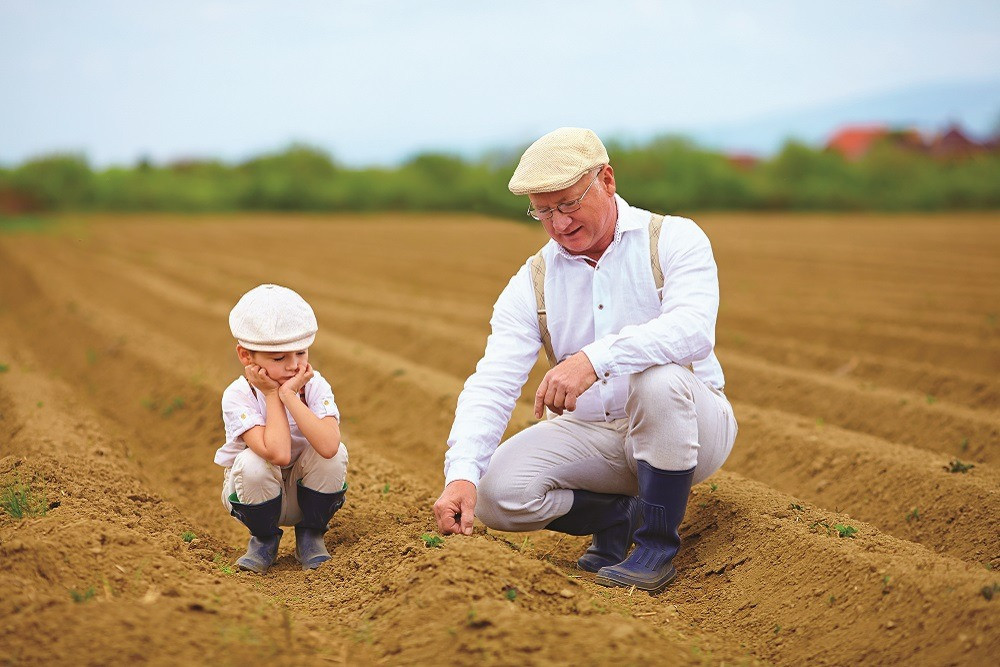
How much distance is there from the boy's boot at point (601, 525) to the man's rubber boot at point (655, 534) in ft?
0.89

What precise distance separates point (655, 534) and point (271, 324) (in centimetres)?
166

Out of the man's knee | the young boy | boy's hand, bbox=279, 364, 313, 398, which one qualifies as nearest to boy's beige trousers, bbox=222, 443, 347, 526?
the young boy

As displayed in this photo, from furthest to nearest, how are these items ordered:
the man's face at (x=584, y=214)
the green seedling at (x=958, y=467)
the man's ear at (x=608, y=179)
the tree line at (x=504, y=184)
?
the tree line at (x=504, y=184)
the green seedling at (x=958, y=467)
the man's ear at (x=608, y=179)
the man's face at (x=584, y=214)

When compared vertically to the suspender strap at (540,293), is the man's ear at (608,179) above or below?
above

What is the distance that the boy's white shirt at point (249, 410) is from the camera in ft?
12.8

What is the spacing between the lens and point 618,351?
145 inches

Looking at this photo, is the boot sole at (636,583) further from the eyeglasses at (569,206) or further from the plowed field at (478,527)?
the eyeglasses at (569,206)

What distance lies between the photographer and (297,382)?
385 cm

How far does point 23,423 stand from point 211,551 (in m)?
2.43

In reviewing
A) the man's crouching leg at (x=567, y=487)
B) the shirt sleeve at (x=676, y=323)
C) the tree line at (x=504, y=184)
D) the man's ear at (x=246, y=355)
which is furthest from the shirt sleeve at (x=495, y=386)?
the tree line at (x=504, y=184)

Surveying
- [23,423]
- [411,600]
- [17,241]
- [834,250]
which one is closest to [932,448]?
[411,600]

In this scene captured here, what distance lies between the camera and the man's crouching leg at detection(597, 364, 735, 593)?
12.4 feet

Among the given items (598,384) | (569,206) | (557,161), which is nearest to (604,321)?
(598,384)

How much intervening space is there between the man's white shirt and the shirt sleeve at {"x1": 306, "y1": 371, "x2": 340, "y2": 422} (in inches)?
18.9
